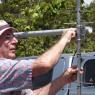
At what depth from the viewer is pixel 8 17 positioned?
14633mm

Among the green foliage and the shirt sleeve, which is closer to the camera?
the shirt sleeve

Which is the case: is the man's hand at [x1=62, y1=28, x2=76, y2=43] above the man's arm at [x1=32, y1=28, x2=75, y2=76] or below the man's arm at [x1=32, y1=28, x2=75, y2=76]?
above

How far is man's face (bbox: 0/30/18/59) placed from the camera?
12.5 ft

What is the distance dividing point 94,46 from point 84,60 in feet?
23.4

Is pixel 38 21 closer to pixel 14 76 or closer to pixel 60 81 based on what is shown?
pixel 60 81

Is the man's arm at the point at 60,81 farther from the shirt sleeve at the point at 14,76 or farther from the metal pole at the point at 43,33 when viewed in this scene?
the shirt sleeve at the point at 14,76

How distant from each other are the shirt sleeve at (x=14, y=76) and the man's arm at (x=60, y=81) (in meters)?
0.48

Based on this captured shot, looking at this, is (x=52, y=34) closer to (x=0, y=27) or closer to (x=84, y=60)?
(x=0, y=27)

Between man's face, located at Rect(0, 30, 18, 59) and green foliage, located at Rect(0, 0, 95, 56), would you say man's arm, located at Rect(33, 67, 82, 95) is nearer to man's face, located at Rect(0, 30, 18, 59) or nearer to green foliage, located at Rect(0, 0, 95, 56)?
man's face, located at Rect(0, 30, 18, 59)

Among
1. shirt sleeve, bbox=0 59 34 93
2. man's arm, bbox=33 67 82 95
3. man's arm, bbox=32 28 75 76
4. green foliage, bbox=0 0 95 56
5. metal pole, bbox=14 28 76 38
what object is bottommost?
green foliage, bbox=0 0 95 56

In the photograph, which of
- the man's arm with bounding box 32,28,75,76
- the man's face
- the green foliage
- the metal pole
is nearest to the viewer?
the man's arm with bounding box 32,28,75,76

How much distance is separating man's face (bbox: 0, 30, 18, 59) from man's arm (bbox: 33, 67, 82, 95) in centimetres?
50

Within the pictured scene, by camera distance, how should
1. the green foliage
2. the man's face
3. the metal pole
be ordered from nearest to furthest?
the man's face → the metal pole → the green foliage

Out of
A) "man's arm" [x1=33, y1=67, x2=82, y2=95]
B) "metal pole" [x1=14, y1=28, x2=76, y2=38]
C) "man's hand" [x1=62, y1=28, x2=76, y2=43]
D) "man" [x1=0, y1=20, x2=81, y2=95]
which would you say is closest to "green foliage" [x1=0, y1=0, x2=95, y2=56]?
"metal pole" [x1=14, y1=28, x2=76, y2=38]
